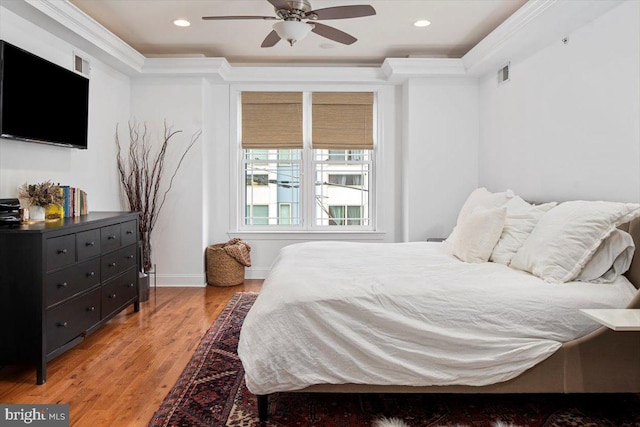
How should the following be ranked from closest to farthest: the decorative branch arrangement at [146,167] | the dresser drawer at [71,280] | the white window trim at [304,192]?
the dresser drawer at [71,280] → the decorative branch arrangement at [146,167] → the white window trim at [304,192]

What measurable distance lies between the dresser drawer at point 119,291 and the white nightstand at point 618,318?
10.2ft

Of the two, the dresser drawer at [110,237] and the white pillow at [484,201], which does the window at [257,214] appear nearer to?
the dresser drawer at [110,237]

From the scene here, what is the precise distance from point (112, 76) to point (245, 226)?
226 centimetres

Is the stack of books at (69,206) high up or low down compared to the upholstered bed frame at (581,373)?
up

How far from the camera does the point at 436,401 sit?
2.32m

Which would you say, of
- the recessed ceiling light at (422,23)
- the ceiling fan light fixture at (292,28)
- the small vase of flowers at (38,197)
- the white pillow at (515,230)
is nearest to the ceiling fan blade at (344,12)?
the ceiling fan light fixture at (292,28)

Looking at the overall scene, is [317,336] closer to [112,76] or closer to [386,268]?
[386,268]

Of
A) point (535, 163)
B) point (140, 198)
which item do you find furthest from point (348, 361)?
point (140, 198)

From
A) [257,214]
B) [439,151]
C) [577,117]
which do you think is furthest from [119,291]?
[577,117]

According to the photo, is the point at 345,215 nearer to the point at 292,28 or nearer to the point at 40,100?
the point at 292,28

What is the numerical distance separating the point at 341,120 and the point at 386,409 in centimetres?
396

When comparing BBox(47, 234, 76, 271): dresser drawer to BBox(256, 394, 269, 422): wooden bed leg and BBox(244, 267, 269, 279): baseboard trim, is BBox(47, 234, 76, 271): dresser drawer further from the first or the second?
BBox(244, 267, 269, 279): baseboard trim

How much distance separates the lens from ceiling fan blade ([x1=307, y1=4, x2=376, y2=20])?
2.91m

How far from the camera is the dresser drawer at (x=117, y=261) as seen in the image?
3348mm
